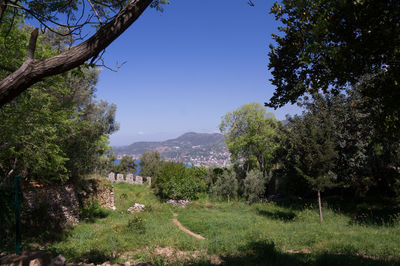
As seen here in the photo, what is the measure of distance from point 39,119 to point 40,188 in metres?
5.60

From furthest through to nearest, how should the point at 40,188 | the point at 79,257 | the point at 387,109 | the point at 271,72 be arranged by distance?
the point at 40,188, the point at 79,257, the point at 271,72, the point at 387,109

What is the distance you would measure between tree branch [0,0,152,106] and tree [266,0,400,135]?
2.33 metres

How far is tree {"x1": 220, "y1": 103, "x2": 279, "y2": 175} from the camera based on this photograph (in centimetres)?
3095

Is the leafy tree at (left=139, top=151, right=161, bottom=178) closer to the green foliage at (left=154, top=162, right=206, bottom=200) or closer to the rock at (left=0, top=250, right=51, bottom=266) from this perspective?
the green foliage at (left=154, top=162, right=206, bottom=200)

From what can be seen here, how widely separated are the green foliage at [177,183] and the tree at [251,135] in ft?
30.8

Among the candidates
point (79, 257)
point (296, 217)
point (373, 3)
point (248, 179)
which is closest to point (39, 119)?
point (79, 257)

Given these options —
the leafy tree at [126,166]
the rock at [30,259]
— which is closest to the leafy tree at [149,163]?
the leafy tree at [126,166]

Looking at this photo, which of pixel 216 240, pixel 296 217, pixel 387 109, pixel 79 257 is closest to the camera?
pixel 387 109

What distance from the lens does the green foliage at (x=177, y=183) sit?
73.6ft

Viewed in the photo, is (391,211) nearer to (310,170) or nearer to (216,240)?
(310,170)

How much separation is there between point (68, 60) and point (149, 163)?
40894mm

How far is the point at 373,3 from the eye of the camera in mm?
3465

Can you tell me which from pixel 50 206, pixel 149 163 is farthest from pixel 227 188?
pixel 149 163

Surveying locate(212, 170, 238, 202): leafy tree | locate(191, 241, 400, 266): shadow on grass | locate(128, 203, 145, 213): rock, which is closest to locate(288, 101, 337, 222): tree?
locate(191, 241, 400, 266): shadow on grass
